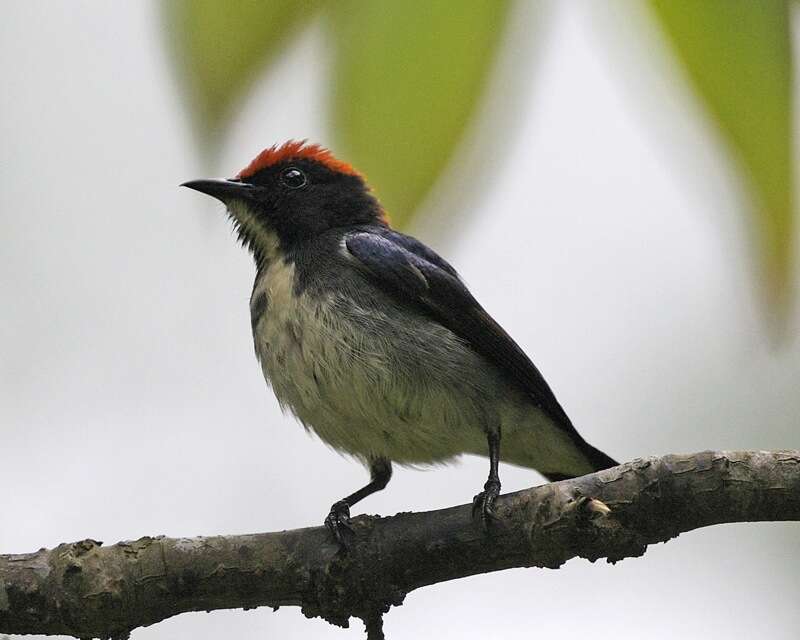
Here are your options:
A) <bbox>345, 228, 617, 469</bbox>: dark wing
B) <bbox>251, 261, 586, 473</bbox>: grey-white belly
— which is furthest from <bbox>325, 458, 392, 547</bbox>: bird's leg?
<bbox>345, 228, 617, 469</bbox>: dark wing

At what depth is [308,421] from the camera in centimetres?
428

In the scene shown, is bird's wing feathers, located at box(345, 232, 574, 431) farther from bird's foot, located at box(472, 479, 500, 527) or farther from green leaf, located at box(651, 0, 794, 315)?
green leaf, located at box(651, 0, 794, 315)

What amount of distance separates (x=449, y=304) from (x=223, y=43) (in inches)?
124

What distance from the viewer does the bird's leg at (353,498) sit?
10.7ft

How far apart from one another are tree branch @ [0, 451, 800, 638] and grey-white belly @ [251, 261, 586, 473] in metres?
0.70

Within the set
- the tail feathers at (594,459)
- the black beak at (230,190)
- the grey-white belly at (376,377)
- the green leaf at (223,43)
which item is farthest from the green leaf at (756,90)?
the black beak at (230,190)

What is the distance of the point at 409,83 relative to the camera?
4.00ft

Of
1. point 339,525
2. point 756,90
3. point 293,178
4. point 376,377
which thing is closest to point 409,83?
point 756,90

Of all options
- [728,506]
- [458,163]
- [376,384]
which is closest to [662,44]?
[458,163]

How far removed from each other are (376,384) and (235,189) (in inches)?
53.4

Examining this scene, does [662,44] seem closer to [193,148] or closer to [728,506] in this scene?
[193,148]

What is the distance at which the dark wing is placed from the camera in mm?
4219

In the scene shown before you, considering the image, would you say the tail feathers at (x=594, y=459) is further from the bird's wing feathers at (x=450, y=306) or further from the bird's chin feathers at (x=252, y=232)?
the bird's chin feathers at (x=252, y=232)

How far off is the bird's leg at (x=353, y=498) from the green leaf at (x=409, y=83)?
85.3 inches
